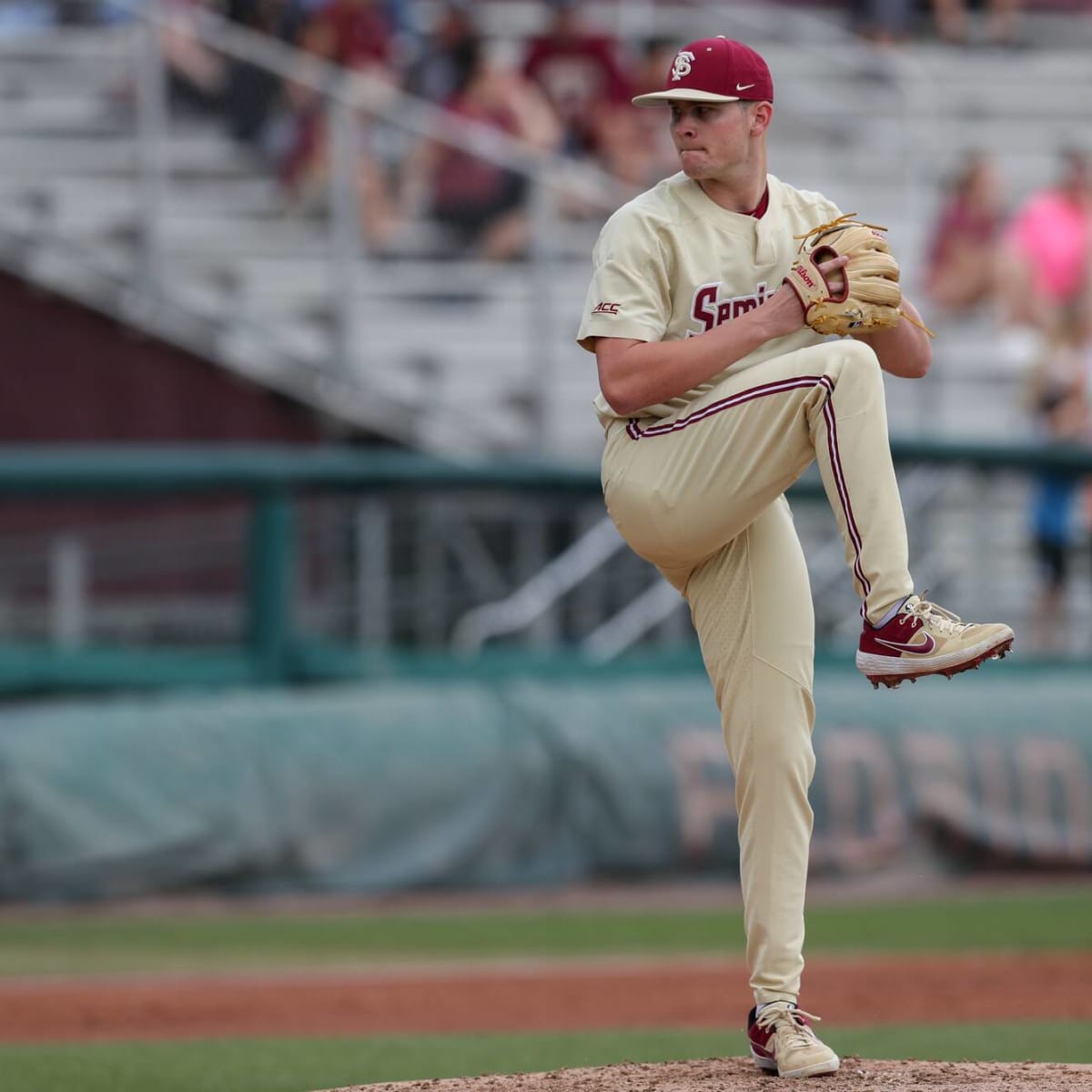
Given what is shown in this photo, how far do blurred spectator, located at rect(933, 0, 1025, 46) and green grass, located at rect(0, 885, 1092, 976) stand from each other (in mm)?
8215

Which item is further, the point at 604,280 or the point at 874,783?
the point at 874,783

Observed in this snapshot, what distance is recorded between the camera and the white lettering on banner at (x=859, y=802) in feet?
30.9

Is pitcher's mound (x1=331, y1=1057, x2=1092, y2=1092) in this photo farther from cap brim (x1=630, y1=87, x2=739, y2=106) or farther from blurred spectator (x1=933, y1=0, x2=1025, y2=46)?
blurred spectator (x1=933, y1=0, x2=1025, y2=46)

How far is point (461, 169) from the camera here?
10734 mm

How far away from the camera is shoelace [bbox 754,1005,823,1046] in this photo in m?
4.41

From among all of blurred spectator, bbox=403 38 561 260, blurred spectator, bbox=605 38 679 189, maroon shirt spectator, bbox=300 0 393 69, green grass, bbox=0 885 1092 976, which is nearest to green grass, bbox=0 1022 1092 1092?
green grass, bbox=0 885 1092 976

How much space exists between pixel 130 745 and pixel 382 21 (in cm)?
548

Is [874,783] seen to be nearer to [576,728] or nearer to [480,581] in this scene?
[576,728]

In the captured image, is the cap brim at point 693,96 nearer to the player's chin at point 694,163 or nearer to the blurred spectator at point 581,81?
the player's chin at point 694,163

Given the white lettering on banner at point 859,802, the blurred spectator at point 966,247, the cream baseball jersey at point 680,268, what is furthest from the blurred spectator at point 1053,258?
the cream baseball jersey at point 680,268

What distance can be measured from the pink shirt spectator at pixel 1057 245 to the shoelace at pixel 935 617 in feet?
27.4

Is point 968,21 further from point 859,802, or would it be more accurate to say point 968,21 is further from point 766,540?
point 766,540

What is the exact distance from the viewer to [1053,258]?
12234mm

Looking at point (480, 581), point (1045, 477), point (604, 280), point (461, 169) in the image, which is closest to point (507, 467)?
point (480, 581)
